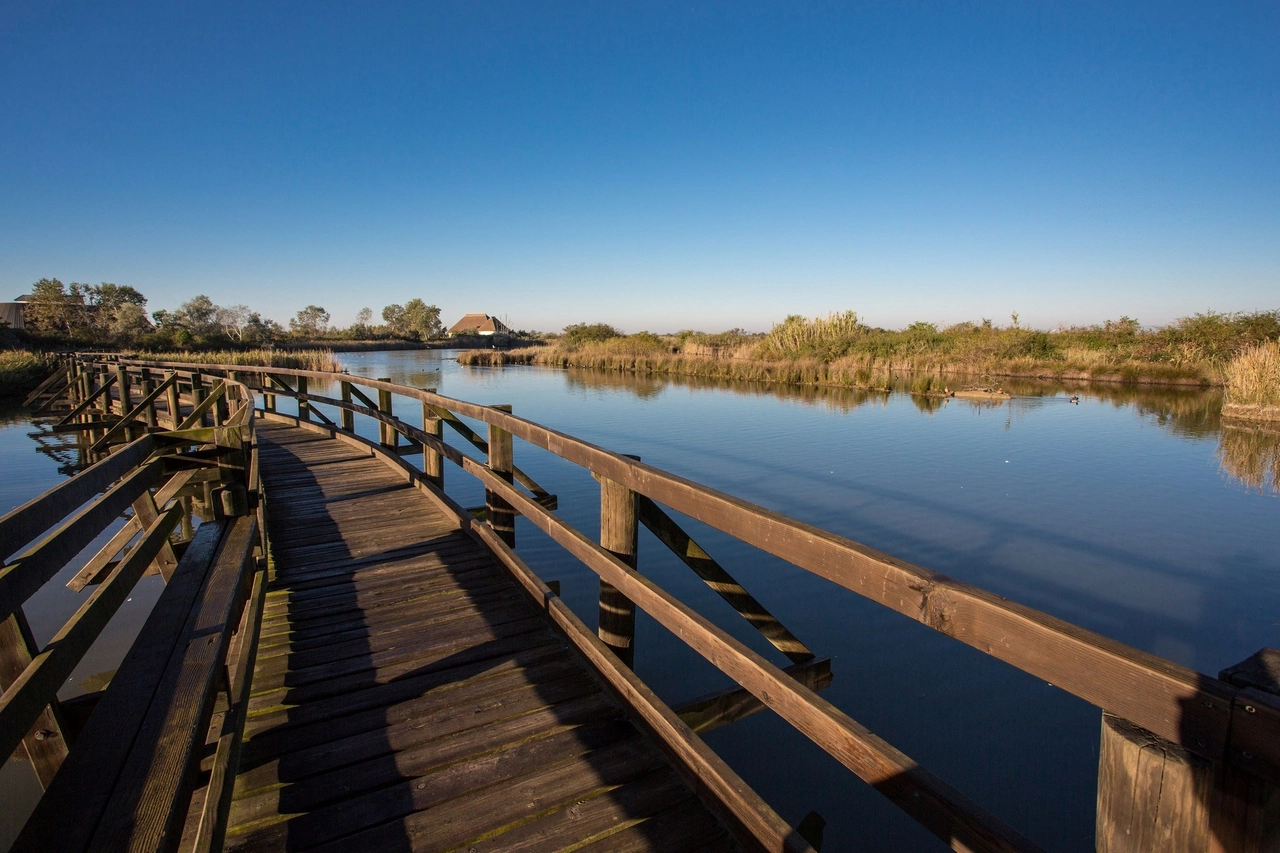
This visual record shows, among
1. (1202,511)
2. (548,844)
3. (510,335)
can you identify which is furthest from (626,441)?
(510,335)

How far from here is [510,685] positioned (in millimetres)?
2820

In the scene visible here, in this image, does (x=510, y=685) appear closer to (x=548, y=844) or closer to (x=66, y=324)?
(x=548, y=844)

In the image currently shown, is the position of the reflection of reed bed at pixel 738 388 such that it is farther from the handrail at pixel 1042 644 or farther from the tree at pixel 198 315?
the tree at pixel 198 315

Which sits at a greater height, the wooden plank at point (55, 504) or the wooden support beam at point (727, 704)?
the wooden plank at point (55, 504)

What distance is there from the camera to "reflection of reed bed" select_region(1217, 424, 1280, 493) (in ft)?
34.7

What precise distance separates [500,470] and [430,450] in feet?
7.53

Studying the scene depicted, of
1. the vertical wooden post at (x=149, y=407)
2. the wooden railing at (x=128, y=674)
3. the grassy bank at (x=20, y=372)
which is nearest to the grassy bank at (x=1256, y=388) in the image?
the wooden railing at (x=128, y=674)

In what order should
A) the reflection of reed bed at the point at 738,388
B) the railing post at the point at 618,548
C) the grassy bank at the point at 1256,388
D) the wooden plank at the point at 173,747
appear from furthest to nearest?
the reflection of reed bed at the point at 738,388 < the grassy bank at the point at 1256,388 < the railing post at the point at 618,548 < the wooden plank at the point at 173,747

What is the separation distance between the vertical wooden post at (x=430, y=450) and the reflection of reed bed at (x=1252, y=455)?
1278 cm

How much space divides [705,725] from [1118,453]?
Result: 13509 millimetres

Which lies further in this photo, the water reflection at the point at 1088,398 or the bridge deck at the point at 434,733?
the water reflection at the point at 1088,398

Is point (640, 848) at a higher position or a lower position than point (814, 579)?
higher

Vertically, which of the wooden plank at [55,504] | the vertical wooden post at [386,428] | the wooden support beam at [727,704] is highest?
the wooden plank at [55,504]

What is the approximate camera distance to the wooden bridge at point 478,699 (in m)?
1.03
